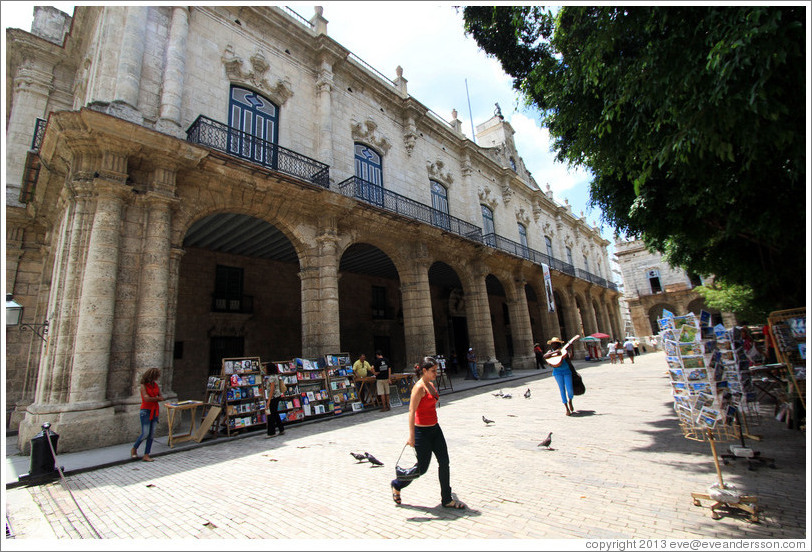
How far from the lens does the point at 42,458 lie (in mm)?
5246

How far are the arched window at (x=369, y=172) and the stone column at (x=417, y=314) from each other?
310 centimetres

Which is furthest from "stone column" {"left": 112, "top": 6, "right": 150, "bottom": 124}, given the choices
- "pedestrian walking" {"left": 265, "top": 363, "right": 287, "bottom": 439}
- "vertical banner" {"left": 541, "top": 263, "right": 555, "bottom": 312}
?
"vertical banner" {"left": 541, "top": 263, "right": 555, "bottom": 312}

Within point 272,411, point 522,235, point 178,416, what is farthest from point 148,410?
point 522,235

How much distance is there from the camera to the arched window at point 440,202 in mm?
17312

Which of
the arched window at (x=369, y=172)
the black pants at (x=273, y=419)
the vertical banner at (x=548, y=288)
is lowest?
the black pants at (x=273, y=419)

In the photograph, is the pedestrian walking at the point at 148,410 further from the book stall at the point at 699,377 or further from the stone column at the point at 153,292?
the book stall at the point at 699,377

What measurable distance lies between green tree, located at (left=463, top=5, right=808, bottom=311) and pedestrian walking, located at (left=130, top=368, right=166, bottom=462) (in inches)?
319

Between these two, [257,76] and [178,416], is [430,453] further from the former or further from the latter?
[257,76]

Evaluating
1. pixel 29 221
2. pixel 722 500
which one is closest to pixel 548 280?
pixel 722 500

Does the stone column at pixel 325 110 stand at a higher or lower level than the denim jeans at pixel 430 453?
higher

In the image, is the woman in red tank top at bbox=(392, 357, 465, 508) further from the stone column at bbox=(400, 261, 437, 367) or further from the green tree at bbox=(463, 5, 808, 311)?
the stone column at bbox=(400, 261, 437, 367)

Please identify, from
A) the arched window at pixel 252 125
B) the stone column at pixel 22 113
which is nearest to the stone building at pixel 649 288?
the arched window at pixel 252 125

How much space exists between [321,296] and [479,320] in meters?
8.79

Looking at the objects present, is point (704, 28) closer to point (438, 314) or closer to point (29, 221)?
A: point (29, 221)
